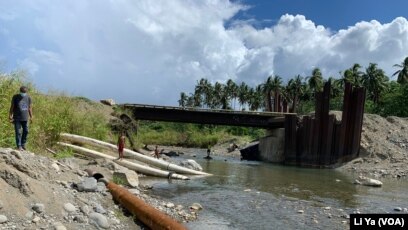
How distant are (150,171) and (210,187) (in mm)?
3957

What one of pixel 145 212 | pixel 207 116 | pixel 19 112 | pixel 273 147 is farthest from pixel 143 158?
pixel 273 147

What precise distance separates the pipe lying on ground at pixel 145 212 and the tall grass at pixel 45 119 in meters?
5.08

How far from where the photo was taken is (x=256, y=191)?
69.9 feet

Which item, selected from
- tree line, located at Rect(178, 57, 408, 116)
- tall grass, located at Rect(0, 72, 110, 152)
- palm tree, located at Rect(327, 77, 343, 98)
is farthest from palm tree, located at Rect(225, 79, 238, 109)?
tall grass, located at Rect(0, 72, 110, 152)

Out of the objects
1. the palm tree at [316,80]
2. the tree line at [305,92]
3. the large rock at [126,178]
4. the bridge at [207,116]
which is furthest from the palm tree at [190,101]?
the large rock at [126,178]

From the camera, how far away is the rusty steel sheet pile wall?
44.8 metres

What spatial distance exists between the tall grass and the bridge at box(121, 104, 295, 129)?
83.7 feet

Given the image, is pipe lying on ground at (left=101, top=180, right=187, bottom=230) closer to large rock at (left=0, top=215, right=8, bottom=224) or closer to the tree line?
large rock at (left=0, top=215, right=8, bottom=224)

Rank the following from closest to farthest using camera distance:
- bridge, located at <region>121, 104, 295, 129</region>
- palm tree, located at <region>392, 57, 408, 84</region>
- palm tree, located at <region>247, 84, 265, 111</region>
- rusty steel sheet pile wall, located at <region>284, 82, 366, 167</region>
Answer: rusty steel sheet pile wall, located at <region>284, 82, 366, 167</region>, bridge, located at <region>121, 104, 295, 129</region>, palm tree, located at <region>392, 57, 408, 84</region>, palm tree, located at <region>247, 84, 265, 111</region>

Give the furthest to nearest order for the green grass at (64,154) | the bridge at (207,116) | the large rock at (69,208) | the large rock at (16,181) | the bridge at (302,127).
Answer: the bridge at (207,116), the bridge at (302,127), the green grass at (64,154), the large rock at (69,208), the large rock at (16,181)

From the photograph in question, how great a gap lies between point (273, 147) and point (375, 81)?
42.0m

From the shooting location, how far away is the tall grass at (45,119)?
1686 cm

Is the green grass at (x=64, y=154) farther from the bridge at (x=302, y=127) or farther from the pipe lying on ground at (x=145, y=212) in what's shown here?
the bridge at (x=302, y=127)

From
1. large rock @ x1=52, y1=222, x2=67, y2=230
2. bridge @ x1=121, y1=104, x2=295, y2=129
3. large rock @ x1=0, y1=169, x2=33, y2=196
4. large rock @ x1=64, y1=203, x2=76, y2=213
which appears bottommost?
large rock @ x1=52, y1=222, x2=67, y2=230
